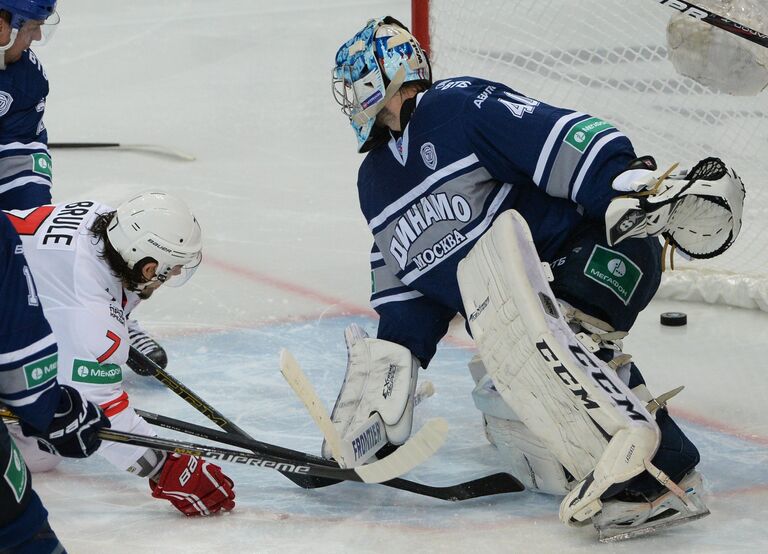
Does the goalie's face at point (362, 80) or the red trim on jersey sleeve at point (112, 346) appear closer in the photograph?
the red trim on jersey sleeve at point (112, 346)

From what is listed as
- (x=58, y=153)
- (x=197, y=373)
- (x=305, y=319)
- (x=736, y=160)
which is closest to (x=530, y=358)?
(x=197, y=373)

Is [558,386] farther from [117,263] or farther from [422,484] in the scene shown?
[117,263]

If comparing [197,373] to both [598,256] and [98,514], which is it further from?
[598,256]

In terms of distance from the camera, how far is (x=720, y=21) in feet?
7.99

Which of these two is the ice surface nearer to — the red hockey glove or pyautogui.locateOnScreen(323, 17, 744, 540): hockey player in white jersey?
the red hockey glove

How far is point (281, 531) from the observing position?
227cm

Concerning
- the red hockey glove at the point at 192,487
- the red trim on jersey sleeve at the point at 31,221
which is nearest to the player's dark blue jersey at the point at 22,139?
the red trim on jersey sleeve at the point at 31,221

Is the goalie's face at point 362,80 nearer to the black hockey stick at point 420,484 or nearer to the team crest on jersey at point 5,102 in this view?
the black hockey stick at point 420,484

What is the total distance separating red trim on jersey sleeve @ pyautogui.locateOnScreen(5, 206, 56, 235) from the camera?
2559 mm

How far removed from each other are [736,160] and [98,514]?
2.32m

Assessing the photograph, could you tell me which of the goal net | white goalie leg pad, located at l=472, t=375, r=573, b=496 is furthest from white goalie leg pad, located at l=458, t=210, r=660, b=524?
the goal net

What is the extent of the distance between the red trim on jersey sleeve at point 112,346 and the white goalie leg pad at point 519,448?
74 centimetres

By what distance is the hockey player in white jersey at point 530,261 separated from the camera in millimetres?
2074

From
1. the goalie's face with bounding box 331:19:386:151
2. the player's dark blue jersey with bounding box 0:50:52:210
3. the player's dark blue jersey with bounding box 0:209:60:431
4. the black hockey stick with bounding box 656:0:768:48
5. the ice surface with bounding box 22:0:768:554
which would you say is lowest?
the ice surface with bounding box 22:0:768:554
